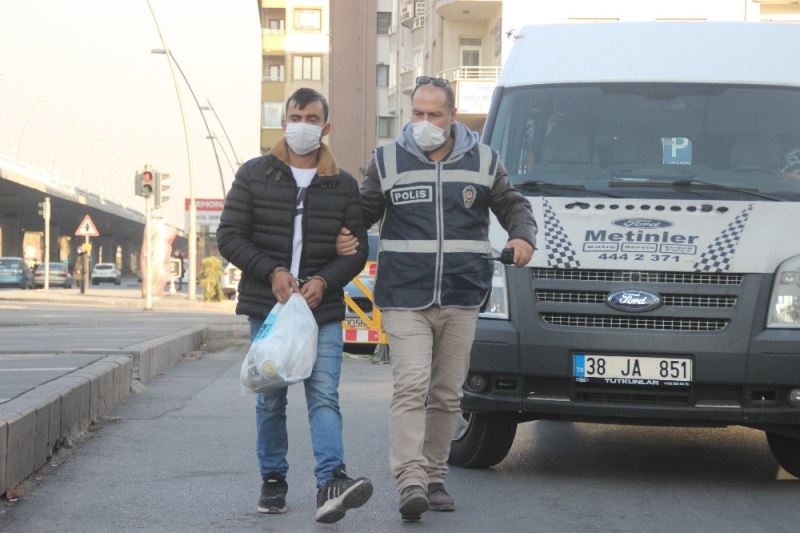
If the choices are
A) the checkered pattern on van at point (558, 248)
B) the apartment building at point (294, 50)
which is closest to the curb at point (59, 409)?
the checkered pattern on van at point (558, 248)

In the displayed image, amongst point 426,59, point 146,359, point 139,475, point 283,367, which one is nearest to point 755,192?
point 283,367

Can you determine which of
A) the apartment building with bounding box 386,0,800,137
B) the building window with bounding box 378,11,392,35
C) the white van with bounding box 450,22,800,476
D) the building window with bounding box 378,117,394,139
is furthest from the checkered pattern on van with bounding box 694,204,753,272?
the building window with bounding box 378,11,392,35

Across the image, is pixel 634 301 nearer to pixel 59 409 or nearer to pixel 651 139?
pixel 651 139

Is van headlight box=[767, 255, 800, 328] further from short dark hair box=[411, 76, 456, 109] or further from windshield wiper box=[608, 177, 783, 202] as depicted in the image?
short dark hair box=[411, 76, 456, 109]

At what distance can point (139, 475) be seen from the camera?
26.3 ft

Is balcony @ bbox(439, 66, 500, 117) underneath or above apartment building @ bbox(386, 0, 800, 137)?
underneath

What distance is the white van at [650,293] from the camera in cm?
755

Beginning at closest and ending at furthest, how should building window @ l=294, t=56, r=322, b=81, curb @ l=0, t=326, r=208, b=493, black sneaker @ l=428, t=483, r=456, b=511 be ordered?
black sneaker @ l=428, t=483, r=456, b=511
curb @ l=0, t=326, r=208, b=493
building window @ l=294, t=56, r=322, b=81

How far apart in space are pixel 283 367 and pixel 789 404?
2690mm

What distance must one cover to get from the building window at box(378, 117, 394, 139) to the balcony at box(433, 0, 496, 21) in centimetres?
3078

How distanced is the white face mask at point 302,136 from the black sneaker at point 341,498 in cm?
146

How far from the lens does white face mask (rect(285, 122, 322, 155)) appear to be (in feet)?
21.6

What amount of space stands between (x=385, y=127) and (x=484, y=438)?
75.3 m

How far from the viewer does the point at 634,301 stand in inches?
299
